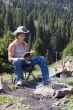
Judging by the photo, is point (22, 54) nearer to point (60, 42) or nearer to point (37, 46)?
point (37, 46)

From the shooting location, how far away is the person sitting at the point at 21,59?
10.7 m

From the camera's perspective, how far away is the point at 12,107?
7.58m

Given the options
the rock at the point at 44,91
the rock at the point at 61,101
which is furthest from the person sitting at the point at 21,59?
the rock at the point at 61,101

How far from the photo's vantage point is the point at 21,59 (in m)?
10.6

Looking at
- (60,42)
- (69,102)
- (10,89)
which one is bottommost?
(60,42)

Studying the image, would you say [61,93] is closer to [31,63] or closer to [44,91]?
Answer: [44,91]

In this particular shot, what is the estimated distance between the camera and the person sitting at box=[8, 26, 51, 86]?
10.7m

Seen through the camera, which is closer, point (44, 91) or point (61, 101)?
point (61, 101)

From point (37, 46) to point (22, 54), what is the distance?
68.2 meters

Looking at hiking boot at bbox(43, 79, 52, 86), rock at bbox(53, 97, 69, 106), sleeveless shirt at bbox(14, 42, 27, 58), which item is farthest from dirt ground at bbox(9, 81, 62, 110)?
sleeveless shirt at bbox(14, 42, 27, 58)

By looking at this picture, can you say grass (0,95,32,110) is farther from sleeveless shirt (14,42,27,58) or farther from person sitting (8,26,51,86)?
sleeveless shirt (14,42,27,58)

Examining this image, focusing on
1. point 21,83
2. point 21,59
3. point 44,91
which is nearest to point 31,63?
point 21,59

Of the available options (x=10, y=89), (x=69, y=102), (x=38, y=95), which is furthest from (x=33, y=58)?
(x=69, y=102)

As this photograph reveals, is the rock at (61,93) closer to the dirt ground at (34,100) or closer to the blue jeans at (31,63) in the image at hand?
the dirt ground at (34,100)
